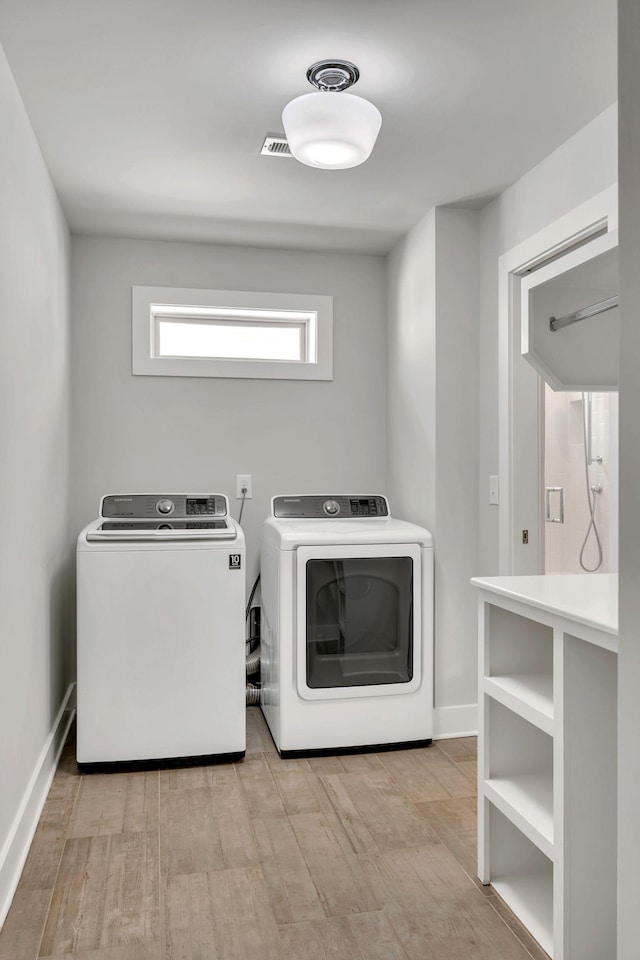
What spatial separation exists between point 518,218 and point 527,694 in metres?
1.91

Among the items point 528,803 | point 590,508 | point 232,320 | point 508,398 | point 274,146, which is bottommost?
point 528,803

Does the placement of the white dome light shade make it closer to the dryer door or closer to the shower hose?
the dryer door

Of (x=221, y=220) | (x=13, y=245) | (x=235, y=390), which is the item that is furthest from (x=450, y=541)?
(x=13, y=245)

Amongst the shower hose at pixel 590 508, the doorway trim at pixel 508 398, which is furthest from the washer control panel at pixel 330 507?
the shower hose at pixel 590 508

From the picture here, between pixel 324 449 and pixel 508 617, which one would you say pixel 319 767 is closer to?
pixel 508 617

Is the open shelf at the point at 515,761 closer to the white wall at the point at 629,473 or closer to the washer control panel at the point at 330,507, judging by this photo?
the white wall at the point at 629,473

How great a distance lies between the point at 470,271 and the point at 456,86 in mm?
1109

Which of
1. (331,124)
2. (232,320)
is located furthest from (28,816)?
(232,320)

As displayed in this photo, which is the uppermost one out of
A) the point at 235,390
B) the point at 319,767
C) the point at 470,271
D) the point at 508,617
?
the point at 470,271

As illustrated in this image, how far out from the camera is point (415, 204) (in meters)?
3.10

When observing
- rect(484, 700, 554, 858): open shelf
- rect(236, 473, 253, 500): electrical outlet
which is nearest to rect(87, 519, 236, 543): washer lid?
rect(236, 473, 253, 500): electrical outlet

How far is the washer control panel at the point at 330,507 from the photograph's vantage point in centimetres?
335

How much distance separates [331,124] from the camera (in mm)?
2064

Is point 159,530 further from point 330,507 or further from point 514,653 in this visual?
point 514,653
